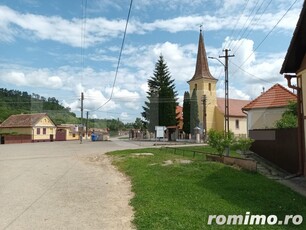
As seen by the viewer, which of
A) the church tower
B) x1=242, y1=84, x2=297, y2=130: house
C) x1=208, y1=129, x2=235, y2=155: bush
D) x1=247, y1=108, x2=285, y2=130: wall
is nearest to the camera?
x1=208, y1=129, x2=235, y2=155: bush

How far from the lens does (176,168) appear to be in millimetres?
13758

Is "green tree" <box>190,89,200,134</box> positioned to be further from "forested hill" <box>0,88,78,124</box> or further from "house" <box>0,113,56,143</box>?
"house" <box>0,113,56,143</box>

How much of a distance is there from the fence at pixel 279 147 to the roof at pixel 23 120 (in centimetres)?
5122

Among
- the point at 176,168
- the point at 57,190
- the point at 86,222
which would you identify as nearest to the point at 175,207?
the point at 86,222

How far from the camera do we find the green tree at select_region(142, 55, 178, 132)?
60.0 m

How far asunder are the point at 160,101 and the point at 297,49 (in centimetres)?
4787

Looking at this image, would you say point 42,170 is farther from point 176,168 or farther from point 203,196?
point 203,196

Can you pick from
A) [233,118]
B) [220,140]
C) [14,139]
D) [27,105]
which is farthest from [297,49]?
[27,105]

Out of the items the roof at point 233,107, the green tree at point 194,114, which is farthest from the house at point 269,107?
the roof at point 233,107

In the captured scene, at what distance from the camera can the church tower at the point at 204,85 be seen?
63.7 metres

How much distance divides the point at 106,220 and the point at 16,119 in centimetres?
6479

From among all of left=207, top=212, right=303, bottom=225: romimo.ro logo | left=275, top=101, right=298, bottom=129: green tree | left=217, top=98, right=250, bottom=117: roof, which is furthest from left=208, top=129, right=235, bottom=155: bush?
left=217, top=98, right=250, bottom=117: roof

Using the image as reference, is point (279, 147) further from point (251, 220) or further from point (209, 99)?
point (209, 99)

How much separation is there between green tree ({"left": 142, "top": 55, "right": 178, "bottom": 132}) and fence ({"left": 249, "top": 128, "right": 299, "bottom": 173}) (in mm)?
39567
